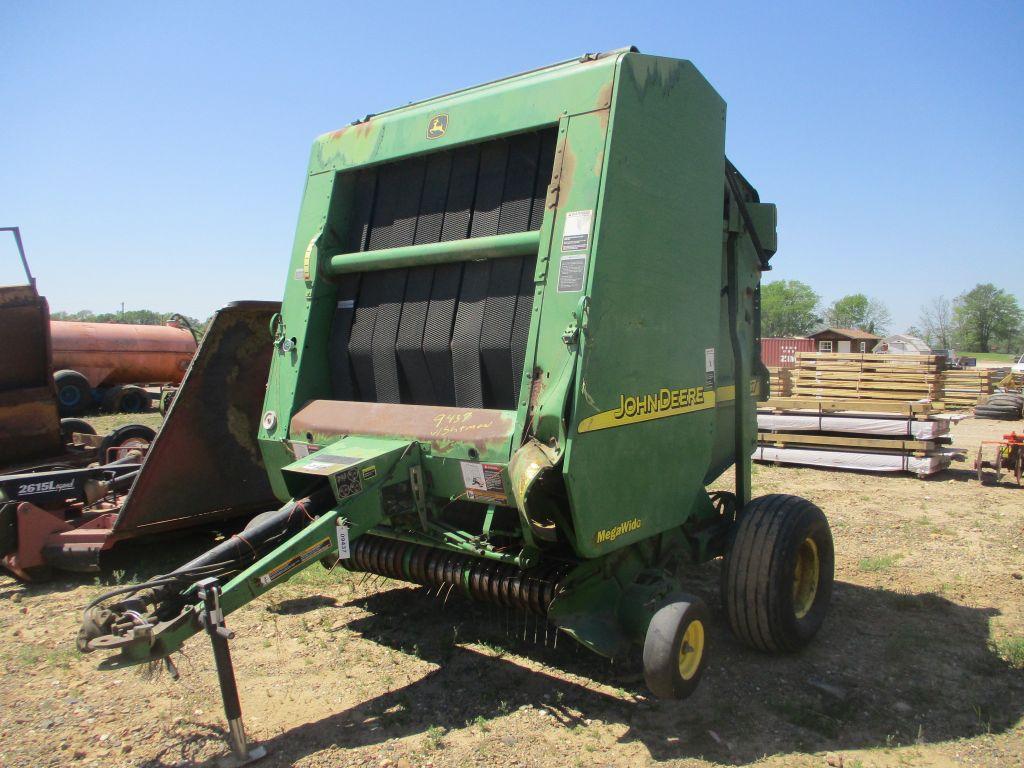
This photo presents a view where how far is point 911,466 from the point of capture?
10039 millimetres

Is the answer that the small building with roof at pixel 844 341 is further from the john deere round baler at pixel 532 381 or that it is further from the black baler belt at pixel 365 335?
the black baler belt at pixel 365 335

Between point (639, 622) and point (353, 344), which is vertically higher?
point (353, 344)

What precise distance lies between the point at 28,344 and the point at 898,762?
326 inches

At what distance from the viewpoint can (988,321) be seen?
269ft

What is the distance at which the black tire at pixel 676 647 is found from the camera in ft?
10.4

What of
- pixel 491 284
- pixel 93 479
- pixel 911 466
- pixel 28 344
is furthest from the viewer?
pixel 911 466

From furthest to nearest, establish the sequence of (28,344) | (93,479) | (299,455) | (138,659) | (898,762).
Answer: (28,344)
(93,479)
(299,455)
(898,762)
(138,659)

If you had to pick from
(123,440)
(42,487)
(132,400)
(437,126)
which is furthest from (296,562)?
(132,400)

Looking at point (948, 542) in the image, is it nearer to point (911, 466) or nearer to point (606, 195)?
point (911, 466)

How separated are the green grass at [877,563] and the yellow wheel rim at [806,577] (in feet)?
5.62

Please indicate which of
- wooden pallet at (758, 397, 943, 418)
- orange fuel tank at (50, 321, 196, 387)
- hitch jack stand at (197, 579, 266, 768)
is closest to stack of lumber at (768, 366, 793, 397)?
wooden pallet at (758, 397, 943, 418)

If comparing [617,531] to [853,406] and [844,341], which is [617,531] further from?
[844,341]

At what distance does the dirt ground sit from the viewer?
3.18m

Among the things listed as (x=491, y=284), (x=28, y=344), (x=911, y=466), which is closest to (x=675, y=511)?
(x=491, y=284)
